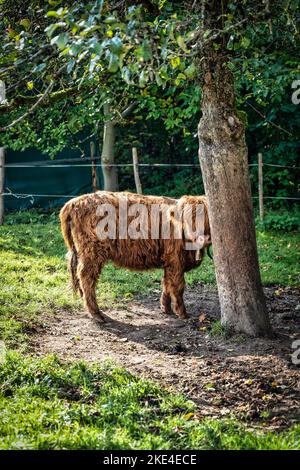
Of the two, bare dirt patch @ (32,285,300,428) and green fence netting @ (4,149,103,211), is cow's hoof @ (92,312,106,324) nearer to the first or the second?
bare dirt patch @ (32,285,300,428)

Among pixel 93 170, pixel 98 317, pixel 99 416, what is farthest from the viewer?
pixel 93 170

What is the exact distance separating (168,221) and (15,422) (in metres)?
3.50

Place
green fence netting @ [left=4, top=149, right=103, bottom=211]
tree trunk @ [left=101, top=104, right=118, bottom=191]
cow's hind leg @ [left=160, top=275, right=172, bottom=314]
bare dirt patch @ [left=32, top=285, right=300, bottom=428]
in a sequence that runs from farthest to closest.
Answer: green fence netting @ [left=4, top=149, right=103, bottom=211], tree trunk @ [left=101, top=104, right=118, bottom=191], cow's hind leg @ [left=160, top=275, right=172, bottom=314], bare dirt patch @ [left=32, top=285, right=300, bottom=428]

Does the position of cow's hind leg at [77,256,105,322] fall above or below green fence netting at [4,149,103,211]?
below

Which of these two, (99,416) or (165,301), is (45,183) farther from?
(99,416)

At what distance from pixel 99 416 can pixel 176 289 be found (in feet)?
9.27

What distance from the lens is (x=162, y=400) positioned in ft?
14.5

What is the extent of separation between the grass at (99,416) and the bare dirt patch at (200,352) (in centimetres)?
27

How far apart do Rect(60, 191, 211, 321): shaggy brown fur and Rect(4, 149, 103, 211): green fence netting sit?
23.9 feet

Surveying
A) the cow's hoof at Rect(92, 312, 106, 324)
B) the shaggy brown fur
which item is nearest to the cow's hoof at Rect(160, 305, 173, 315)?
the shaggy brown fur

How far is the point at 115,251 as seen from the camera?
6.88 m

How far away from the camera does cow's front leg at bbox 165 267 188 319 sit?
676cm

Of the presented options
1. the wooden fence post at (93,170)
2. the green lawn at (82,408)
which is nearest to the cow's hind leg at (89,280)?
the green lawn at (82,408)

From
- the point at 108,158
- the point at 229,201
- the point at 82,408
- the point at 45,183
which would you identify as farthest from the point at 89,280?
the point at 45,183
